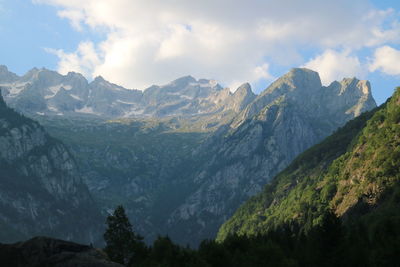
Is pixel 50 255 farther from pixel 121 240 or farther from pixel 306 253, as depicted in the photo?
pixel 306 253

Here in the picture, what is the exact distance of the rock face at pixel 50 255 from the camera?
60125mm

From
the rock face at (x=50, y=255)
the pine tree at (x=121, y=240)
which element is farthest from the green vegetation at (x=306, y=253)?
the rock face at (x=50, y=255)

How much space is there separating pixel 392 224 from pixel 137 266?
64.0 metres

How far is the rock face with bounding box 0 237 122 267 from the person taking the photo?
6012 centimetres

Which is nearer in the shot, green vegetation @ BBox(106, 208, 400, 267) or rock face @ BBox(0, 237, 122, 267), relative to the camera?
rock face @ BBox(0, 237, 122, 267)

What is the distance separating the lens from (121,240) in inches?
4400

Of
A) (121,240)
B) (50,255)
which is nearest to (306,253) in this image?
(121,240)

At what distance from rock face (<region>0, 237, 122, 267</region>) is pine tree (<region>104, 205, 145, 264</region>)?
48166 mm

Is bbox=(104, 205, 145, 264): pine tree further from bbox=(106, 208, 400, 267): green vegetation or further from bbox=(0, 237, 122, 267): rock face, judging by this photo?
bbox=(0, 237, 122, 267): rock face

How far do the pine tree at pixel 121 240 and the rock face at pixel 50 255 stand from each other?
4817 cm

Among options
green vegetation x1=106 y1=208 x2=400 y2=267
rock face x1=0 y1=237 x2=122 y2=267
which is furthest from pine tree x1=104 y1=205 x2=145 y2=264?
rock face x1=0 y1=237 x2=122 y2=267

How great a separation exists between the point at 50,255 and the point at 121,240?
51593mm

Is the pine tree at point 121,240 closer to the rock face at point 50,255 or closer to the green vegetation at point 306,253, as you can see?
the green vegetation at point 306,253

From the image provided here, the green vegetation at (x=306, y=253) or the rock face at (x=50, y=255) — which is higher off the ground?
the rock face at (x=50, y=255)
